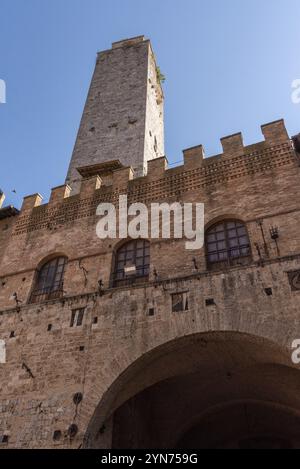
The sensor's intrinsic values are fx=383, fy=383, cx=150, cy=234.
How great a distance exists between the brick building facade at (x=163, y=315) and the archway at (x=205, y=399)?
0.04 m

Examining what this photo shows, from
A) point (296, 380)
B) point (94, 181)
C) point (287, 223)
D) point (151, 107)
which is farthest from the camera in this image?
point (151, 107)

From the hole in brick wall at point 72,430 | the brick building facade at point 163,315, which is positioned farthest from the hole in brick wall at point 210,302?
the hole in brick wall at point 72,430

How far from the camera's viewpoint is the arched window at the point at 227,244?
8.50m

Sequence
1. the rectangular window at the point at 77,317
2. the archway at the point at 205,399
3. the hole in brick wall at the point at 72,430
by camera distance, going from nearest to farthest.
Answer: the hole in brick wall at the point at 72,430
the archway at the point at 205,399
the rectangular window at the point at 77,317

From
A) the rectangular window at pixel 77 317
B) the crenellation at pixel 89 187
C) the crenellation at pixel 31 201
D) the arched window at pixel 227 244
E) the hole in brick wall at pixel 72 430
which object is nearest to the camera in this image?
the hole in brick wall at pixel 72 430

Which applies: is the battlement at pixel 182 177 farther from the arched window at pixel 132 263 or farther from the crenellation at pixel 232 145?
the arched window at pixel 132 263

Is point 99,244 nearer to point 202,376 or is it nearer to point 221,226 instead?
point 221,226

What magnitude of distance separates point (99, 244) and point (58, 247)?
1.30 m

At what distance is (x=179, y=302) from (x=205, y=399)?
4281mm

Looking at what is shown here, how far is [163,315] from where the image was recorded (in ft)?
25.0

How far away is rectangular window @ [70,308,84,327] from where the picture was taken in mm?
8265

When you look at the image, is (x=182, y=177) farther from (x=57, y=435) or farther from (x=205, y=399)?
(x=57, y=435)
